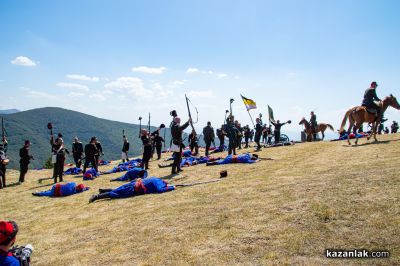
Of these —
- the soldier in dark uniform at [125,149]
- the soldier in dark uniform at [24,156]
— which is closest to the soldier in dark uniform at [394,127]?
the soldier in dark uniform at [125,149]

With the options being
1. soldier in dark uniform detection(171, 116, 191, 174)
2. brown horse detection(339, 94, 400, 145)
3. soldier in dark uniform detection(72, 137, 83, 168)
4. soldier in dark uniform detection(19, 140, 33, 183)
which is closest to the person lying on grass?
soldier in dark uniform detection(171, 116, 191, 174)

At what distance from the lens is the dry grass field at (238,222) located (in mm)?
6023

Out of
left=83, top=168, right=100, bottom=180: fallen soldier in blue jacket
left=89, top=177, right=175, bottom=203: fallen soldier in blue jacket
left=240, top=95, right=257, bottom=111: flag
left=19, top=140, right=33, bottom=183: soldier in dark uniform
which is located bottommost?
left=83, top=168, right=100, bottom=180: fallen soldier in blue jacket

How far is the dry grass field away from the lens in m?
6.02

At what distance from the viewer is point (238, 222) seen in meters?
7.60

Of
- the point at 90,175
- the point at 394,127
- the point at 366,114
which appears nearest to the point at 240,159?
the point at 366,114

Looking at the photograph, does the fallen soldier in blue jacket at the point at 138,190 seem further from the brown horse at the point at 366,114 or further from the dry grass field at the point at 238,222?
the brown horse at the point at 366,114

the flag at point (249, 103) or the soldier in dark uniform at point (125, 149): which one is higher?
the flag at point (249, 103)

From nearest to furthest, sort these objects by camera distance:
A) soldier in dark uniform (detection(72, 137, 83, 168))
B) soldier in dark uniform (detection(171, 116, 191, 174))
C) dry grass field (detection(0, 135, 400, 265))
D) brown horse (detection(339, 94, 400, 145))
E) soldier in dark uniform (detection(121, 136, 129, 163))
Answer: dry grass field (detection(0, 135, 400, 265)) < soldier in dark uniform (detection(171, 116, 191, 174)) < brown horse (detection(339, 94, 400, 145)) < soldier in dark uniform (detection(72, 137, 83, 168)) < soldier in dark uniform (detection(121, 136, 129, 163))

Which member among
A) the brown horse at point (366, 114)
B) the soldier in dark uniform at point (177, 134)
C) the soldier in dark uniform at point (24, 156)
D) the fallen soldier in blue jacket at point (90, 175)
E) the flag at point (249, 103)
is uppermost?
the flag at point (249, 103)

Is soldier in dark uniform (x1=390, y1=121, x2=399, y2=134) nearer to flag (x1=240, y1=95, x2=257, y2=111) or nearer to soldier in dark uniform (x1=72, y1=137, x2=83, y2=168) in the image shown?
flag (x1=240, y1=95, x2=257, y2=111)

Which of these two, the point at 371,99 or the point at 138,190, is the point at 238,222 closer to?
the point at 138,190

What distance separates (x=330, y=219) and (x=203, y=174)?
9339mm

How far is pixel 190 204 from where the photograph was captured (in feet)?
32.5
